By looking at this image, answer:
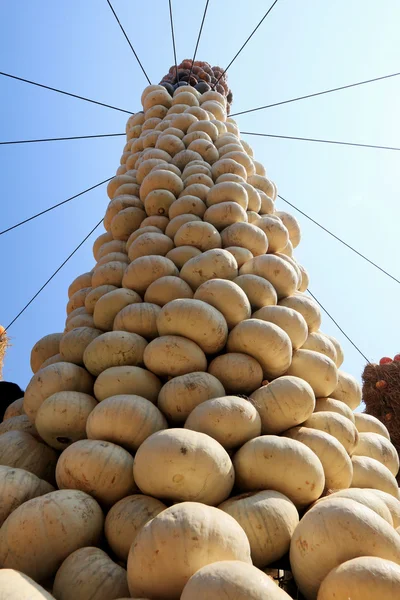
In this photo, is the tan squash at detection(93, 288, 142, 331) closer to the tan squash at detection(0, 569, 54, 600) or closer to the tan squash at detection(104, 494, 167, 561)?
the tan squash at detection(104, 494, 167, 561)

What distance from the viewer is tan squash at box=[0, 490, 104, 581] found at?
1.35m

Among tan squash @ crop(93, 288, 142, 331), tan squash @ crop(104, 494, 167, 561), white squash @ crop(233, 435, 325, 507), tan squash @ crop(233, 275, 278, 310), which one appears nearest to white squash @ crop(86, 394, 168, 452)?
tan squash @ crop(104, 494, 167, 561)

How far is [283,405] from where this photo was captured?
1936mm

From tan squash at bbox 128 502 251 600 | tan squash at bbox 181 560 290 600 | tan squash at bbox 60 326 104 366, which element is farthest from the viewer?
tan squash at bbox 60 326 104 366

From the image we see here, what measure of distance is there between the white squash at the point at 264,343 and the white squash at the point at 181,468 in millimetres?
674

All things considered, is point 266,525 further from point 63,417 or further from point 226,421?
point 63,417

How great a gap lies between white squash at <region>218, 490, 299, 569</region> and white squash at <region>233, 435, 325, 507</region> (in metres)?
0.11

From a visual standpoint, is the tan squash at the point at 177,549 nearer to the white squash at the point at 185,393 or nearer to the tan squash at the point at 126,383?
the white squash at the point at 185,393

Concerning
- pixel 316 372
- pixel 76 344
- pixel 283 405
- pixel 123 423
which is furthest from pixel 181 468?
pixel 76 344

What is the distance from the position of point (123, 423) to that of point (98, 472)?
21 cm

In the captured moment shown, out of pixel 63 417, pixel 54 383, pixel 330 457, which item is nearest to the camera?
pixel 330 457

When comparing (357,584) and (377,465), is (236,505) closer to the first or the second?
(357,584)

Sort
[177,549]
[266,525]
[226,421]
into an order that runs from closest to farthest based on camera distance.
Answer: [177,549]
[266,525]
[226,421]

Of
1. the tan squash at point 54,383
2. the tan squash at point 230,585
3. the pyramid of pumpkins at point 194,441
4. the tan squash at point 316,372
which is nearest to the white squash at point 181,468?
the pyramid of pumpkins at point 194,441
